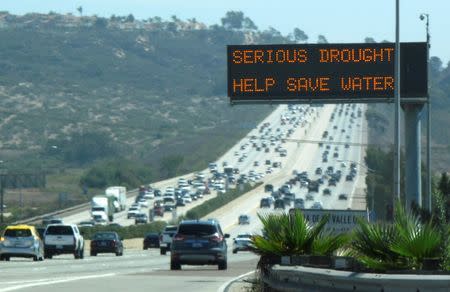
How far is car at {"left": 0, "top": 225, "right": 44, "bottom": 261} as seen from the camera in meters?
55.6

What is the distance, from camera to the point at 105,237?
73.4 metres

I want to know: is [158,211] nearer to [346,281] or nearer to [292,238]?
[292,238]

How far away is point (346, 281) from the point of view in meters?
19.5

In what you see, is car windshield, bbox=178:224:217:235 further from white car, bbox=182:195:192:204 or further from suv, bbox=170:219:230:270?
white car, bbox=182:195:192:204

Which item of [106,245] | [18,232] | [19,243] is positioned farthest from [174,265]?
[106,245]

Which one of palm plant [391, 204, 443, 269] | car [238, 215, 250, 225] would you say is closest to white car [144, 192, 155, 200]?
car [238, 215, 250, 225]

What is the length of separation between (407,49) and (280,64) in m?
4.36

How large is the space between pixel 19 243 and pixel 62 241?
6.85 meters

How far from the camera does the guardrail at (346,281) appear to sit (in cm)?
1703

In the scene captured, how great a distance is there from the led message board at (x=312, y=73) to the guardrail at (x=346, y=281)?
19192mm

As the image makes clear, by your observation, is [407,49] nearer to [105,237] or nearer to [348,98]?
[348,98]

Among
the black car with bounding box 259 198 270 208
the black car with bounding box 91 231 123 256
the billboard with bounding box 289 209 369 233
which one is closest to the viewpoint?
the billboard with bounding box 289 209 369 233

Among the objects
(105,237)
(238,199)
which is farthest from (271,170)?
(105,237)

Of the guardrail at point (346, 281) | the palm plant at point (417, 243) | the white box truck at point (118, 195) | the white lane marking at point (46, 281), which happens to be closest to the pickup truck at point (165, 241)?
the white lane marking at point (46, 281)
